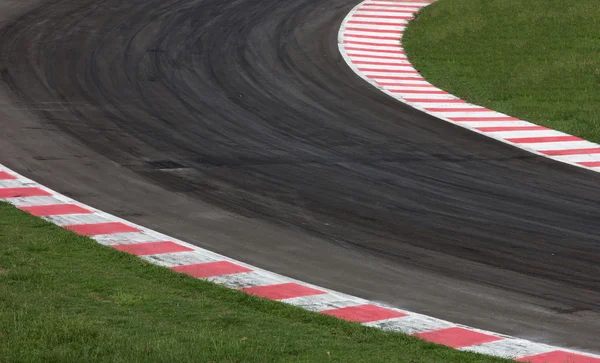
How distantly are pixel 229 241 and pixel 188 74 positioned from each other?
10.7m

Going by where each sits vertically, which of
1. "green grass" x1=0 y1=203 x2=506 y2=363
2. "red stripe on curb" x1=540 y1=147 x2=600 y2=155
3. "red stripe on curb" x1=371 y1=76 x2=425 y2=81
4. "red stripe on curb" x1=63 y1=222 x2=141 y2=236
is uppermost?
"green grass" x1=0 y1=203 x2=506 y2=363

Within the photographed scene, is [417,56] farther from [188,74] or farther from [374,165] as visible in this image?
[374,165]

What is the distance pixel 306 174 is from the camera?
16359 millimetres

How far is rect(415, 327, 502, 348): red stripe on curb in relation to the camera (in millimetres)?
10094

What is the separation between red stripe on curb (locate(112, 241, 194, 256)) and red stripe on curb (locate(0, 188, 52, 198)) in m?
2.65

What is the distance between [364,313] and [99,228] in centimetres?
439

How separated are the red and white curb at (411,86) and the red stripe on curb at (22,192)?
8.56 m

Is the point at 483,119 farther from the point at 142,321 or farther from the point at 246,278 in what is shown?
the point at 142,321

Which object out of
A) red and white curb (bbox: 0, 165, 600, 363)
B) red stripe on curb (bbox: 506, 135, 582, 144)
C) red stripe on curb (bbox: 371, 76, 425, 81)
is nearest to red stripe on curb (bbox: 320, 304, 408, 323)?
red and white curb (bbox: 0, 165, 600, 363)

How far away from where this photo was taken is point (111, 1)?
3231cm

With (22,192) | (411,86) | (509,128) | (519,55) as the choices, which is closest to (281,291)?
(22,192)

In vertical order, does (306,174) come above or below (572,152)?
above

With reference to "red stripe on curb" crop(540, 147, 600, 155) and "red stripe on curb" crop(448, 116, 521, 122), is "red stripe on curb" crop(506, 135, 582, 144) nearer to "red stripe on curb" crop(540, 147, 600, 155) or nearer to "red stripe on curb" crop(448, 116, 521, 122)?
"red stripe on curb" crop(540, 147, 600, 155)

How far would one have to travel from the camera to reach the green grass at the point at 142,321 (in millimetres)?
8234
